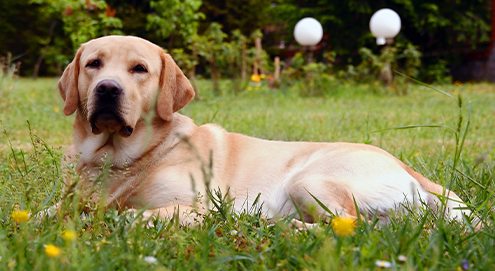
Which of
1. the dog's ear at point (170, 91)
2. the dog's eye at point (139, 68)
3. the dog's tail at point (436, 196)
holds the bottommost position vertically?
the dog's tail at point (436, 196)

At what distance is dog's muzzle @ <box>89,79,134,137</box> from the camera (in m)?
2.54

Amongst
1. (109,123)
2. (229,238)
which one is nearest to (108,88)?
(109,123)

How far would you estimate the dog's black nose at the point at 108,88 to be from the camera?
253 cm

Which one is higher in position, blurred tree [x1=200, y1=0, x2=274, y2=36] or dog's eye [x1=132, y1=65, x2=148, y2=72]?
blurred tree [x1=200, y1=0, x2=274, y2=36]

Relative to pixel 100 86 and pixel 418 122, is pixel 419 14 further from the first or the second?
pixel 100 86

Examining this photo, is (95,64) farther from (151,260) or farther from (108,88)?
(151,260)

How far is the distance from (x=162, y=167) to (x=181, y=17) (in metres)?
7.21

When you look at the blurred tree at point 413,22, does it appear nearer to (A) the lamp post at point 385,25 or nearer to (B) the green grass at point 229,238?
(A) the lamp post at point 385,25

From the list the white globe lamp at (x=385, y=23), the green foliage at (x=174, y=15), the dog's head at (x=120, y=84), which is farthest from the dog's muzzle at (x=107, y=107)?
the white globe lamp at (x=385, y=23)

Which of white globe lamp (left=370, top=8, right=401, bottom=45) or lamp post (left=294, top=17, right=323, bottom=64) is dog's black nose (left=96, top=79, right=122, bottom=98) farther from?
white globe lamp (left=370, top=8, right=401, bottom=45)

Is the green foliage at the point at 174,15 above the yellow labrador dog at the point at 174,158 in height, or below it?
above

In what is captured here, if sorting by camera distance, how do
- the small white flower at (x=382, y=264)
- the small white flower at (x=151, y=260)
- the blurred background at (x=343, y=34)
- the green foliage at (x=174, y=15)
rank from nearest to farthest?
1. the small white flower at (x=382, y=264)
2. the small white flower at (x=151, y=260)
3. the green foliage at (x=174, y=15)
4. the blurred background at (x=343, y=34)

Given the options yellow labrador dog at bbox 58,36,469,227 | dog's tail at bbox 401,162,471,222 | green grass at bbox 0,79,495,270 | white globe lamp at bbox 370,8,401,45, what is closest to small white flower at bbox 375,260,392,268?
green grass at bbox 0,79,495,270

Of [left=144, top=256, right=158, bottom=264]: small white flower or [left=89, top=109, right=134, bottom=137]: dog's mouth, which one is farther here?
[left=89, top=109, right=134, bottom=137]: dog's mouth
